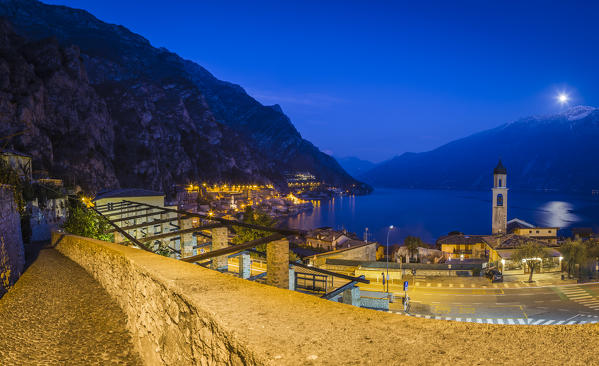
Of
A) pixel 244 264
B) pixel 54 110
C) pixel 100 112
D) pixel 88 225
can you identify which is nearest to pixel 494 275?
pixel 244 264

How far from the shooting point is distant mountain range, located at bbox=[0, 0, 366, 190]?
45.0 metres

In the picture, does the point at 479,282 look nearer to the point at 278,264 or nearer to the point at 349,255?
the point at 349,255

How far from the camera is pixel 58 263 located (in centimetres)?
1012

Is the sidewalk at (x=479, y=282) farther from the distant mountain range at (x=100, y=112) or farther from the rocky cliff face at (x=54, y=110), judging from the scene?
the rocky cliff face at (x=54, y=110)

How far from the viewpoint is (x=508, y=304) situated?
22.1 metres

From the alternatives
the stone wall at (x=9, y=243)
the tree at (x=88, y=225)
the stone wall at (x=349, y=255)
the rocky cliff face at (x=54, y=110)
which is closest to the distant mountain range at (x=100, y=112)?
the rocky cliff face at (x=54, y=110)

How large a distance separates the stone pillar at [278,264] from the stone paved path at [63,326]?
214 cm

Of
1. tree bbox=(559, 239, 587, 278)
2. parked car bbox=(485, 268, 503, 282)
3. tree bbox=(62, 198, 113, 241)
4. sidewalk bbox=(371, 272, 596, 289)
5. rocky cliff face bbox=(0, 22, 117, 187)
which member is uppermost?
rocky cliff face bbox=(0, 22, 117, 187)

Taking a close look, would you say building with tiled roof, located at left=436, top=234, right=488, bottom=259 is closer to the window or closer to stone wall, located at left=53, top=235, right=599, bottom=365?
the window

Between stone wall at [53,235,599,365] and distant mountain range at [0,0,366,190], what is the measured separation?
29.3 ft

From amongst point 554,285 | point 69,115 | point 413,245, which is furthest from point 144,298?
point 69,115

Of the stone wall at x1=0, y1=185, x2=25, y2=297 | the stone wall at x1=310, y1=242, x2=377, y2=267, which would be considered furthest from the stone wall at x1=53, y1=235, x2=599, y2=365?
the stone wall at x1=310, y1=242, x2=377, y2=267

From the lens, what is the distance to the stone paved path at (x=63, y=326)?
455 cm

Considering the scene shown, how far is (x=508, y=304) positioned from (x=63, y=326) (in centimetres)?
2537
